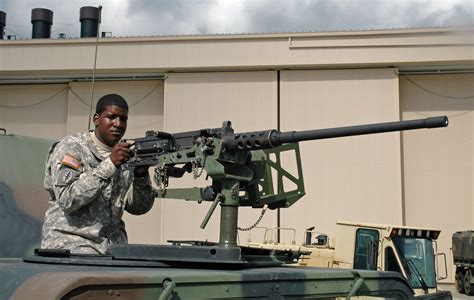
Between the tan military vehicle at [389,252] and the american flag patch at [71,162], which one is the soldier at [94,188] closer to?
the american flag patch at [71,162]

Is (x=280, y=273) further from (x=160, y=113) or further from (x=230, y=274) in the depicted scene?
(x=160, y=113)

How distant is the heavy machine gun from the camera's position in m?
3.62

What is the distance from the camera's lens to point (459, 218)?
20.9 metres

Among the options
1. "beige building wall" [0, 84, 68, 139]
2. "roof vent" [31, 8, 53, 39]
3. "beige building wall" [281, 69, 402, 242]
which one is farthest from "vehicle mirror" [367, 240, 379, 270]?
"roof vent" [31, 8, 53, 39]

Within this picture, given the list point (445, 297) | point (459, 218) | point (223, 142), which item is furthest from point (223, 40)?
point (223, 142)

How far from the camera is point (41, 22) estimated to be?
25500mm

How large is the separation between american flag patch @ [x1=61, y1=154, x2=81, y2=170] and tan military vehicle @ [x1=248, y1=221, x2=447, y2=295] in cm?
893

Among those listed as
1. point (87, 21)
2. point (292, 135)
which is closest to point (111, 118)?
point (292, 135)

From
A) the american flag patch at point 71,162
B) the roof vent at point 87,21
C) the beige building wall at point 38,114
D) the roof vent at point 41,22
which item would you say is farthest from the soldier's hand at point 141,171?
the roof vent at point 41,22

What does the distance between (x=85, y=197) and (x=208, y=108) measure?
58.7 feet

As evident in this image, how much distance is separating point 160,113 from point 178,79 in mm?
1343

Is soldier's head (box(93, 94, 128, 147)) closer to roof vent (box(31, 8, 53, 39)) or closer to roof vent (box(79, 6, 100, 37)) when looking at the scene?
roof vent (box(79, 6, 100, 37))

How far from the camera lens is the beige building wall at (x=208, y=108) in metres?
20.9

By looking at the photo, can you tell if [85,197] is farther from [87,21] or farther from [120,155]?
[87,21]
